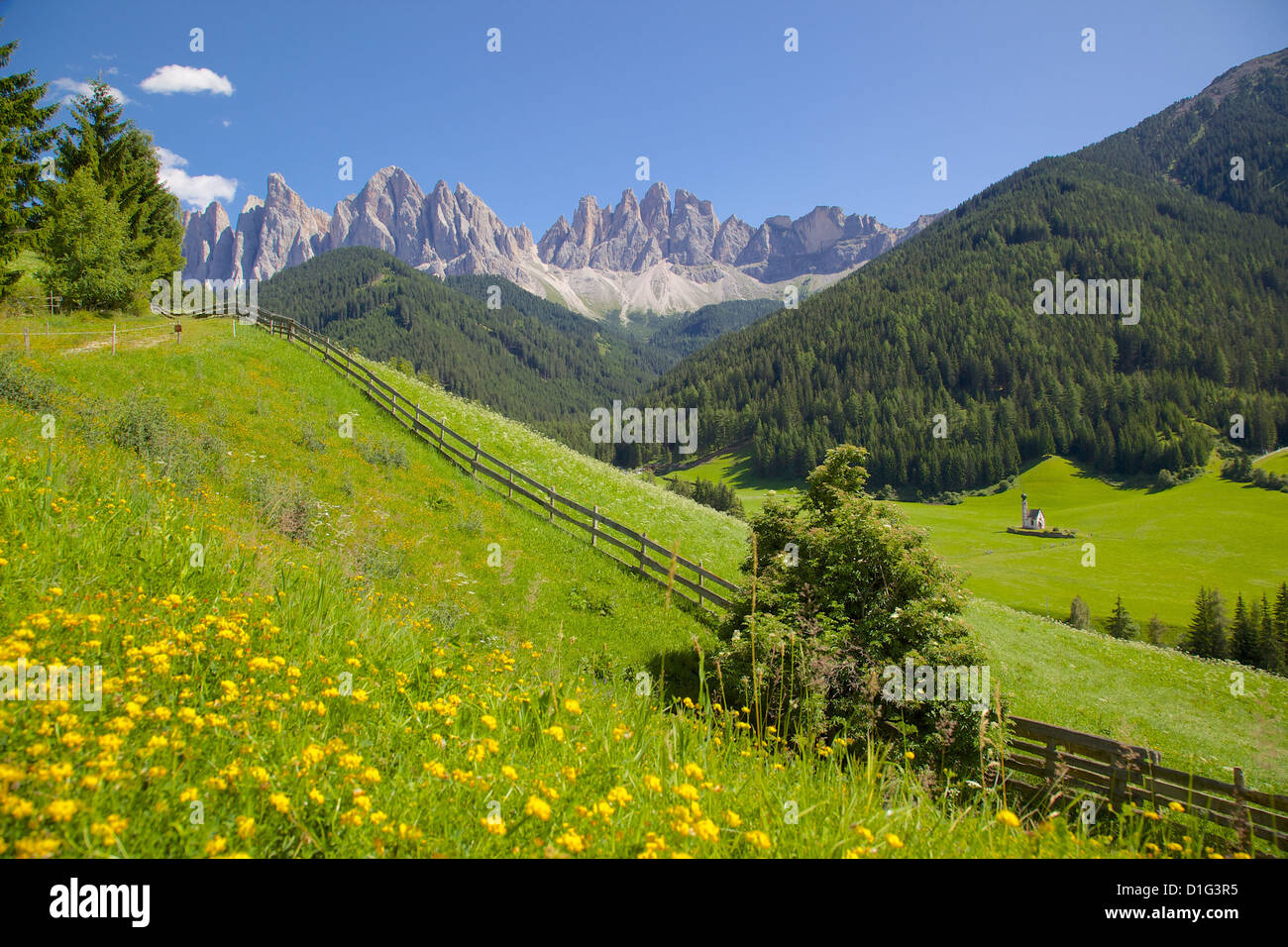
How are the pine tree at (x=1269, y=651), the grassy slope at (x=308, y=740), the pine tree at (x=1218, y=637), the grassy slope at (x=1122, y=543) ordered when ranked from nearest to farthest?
the grassy slope at (x=308, y=740) < the pine tree at (x=1269, y=651) < the pine tree at (x=1218, y=637) < the grassy slope at (x=1122, y=543)

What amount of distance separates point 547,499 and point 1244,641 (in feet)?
198

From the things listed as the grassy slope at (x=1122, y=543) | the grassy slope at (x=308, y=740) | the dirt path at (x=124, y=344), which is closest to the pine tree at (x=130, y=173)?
the dirt path at (x=124, y=344)

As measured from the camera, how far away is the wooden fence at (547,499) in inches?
769

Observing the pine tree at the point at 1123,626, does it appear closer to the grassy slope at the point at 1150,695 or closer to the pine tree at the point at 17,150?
the grassy slope at the point at 1150,695

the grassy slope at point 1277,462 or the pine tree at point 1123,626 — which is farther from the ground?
the grassy slope at point 1277,462

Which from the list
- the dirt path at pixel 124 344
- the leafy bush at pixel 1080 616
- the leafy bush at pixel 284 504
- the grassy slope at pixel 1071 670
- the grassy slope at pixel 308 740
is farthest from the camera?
the leafy bush at pixel 1080 616

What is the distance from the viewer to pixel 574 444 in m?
184

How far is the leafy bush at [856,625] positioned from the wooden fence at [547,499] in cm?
333

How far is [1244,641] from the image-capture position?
A: 1838 inches

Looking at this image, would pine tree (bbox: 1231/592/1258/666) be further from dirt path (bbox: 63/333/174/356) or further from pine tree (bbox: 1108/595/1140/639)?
dirt path (bbox: 63/333/174/356)

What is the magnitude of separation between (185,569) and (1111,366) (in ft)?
750

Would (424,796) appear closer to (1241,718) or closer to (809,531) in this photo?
(809,531)

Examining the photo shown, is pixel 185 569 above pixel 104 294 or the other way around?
the other way around
